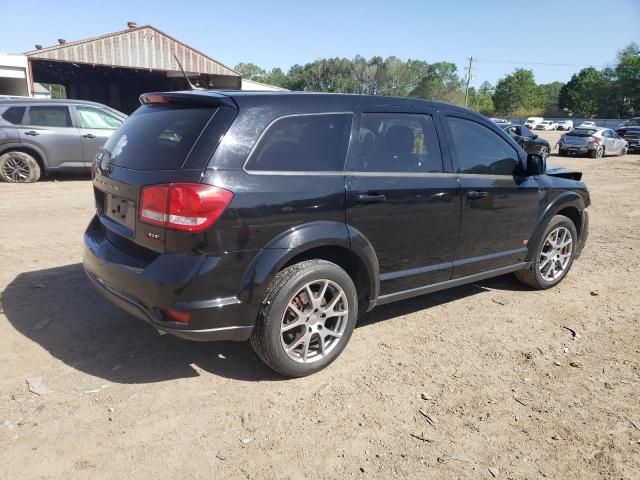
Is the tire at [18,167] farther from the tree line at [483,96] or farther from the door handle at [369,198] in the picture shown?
the tree line at [483,96]

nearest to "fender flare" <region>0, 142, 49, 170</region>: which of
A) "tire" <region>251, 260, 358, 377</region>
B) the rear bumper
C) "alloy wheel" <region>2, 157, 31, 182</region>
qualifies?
"alloy wheel" <region>2, 157, 31, 182</region>

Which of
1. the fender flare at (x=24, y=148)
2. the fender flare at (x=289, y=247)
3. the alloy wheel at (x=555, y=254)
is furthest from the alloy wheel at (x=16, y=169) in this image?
the alloy wheel at (x=555, y=254)

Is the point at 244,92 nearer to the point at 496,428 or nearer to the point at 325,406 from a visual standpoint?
the point at 325,406

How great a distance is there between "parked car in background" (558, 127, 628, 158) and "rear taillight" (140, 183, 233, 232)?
78.9ft

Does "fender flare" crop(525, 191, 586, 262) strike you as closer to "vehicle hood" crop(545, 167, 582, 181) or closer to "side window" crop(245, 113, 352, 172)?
"vehicle hood" crop(545, 167, 582, 181)

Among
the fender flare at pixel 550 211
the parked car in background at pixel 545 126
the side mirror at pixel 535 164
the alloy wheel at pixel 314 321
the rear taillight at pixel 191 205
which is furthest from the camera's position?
the parked car in background at pixel 545 126

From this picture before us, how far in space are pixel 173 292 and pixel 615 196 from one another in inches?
471

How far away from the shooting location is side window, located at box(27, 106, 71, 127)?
1014 cm

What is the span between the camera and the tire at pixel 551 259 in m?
4.83

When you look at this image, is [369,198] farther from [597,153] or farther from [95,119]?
[597,153]

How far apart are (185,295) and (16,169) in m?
9.42

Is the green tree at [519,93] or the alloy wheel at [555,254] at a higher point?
the green tree at [519,93]

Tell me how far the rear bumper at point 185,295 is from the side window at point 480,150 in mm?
2224

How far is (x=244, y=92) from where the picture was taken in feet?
10.3
